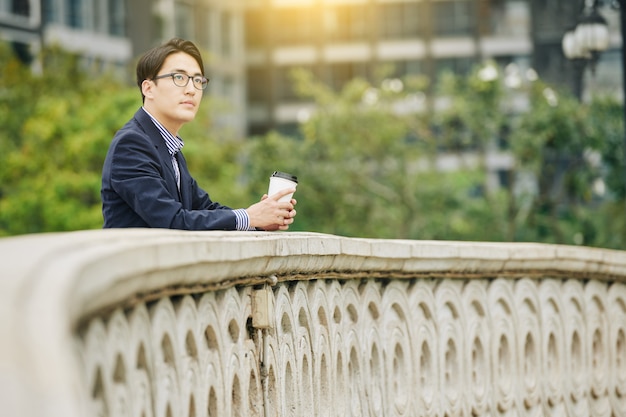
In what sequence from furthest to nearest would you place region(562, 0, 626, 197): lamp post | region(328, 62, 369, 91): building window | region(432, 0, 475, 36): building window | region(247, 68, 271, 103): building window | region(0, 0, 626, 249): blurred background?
1. region(247, 68, 271, 103): building window
2. region(328, 62, 369, 91): building window
3. region(432, 0, 475, 36): building window
4. region(0, 0, 626, 249): blurred background
5. region(562, 0, 626, 197): lamp post

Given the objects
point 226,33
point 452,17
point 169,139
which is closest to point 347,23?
point 452,17

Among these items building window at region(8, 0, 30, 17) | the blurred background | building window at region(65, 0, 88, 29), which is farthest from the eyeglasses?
building window at region(65, 0, 88, 29)

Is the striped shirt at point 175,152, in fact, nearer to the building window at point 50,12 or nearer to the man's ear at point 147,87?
the man's ear at point 147,87

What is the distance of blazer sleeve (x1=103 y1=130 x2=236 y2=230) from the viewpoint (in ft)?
16.2

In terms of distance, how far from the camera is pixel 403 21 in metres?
69.3

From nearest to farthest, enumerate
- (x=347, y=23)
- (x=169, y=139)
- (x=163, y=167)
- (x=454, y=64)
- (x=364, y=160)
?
(x=163, y=167)
(x=169, y=139)
(x=364, y=160)
(x=454, y=64)
(x=347, y=23)

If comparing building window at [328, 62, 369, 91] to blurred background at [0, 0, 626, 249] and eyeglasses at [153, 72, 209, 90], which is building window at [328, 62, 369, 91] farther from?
eyeglasses at [153, 72, 209, 90]

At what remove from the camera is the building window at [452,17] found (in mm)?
68688

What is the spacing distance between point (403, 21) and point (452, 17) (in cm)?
238

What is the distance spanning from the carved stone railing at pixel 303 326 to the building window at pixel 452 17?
2410 inches

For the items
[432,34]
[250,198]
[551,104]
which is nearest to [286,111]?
[432,34]

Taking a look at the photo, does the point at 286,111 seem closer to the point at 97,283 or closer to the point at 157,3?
the point at 157,3

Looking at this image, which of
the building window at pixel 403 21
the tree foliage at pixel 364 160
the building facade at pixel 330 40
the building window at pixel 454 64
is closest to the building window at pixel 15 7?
the building facade at pixel 330 40

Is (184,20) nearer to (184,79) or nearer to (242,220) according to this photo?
(184,79)
